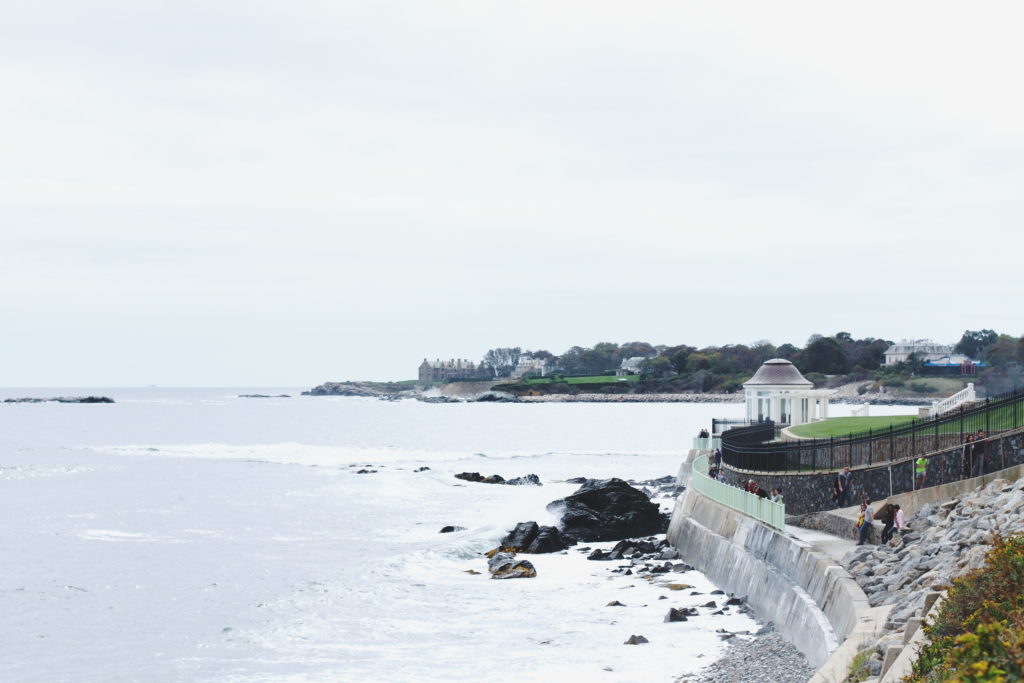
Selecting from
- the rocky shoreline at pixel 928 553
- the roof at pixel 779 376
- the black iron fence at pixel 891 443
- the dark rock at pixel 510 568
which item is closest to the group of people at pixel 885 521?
the rocky shoreline at pixel 928 553

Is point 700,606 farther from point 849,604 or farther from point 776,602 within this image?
point 849,604

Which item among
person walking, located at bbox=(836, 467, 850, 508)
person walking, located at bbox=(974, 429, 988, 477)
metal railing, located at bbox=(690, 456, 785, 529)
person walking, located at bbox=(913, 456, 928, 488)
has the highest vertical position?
person walking, located at bbox=(974, 429, 988, 477)

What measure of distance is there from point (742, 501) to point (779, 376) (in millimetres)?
31420

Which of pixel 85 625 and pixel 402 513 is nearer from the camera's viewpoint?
pixel 85 625

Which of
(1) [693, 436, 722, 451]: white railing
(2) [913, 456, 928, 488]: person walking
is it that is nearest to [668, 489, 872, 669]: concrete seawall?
(2) [913, 456, 928, 488]: person walking

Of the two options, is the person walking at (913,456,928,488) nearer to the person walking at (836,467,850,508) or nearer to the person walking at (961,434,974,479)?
the person walking at (961,434,974,479)

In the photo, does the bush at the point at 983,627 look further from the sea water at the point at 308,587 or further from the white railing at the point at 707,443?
the white railing at the point at 707,443

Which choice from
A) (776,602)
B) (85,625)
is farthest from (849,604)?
(85,625)

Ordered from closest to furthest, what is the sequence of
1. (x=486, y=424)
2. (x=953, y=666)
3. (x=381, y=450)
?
(x=953, y=666), (x=381, y=450), (x=486, y=424)

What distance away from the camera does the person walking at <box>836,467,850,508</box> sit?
26188 millimetres

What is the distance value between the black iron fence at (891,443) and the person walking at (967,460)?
3.05 feet

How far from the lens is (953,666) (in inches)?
327

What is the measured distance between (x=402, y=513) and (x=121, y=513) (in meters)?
13.5

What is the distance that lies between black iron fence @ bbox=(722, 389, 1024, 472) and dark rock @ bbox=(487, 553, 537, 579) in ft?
24.5
